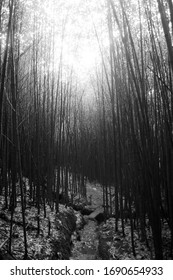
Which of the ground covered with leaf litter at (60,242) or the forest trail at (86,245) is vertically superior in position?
the ground covered with leaf litter at (60,242)

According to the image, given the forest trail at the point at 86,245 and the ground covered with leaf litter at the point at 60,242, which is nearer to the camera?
the ground covered with leaf litter at the point at 60,242

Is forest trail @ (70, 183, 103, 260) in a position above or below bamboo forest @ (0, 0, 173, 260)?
below

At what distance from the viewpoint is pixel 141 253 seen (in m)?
1.95

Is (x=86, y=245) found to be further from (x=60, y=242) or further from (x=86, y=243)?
(x=60, y=242)

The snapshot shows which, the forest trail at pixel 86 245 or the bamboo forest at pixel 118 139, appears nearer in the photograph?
the bamboo forest at pixel 118 139

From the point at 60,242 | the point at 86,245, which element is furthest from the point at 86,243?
the point at 60,242

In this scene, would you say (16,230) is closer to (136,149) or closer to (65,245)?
(65,245)

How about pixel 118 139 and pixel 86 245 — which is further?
pixel 86 245

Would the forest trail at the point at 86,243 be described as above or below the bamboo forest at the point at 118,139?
below

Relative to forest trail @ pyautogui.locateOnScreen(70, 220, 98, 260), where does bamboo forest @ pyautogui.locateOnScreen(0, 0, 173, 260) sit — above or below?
above

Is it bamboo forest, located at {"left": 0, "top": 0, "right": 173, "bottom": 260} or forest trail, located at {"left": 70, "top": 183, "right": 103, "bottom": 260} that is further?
forest trail, located at {"left": 70, "top": 183, "right": 103, "bottom": 260}

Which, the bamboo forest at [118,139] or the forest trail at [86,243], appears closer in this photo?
the bamboo forest at [118,139]

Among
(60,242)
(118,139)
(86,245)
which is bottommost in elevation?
(86,245)
